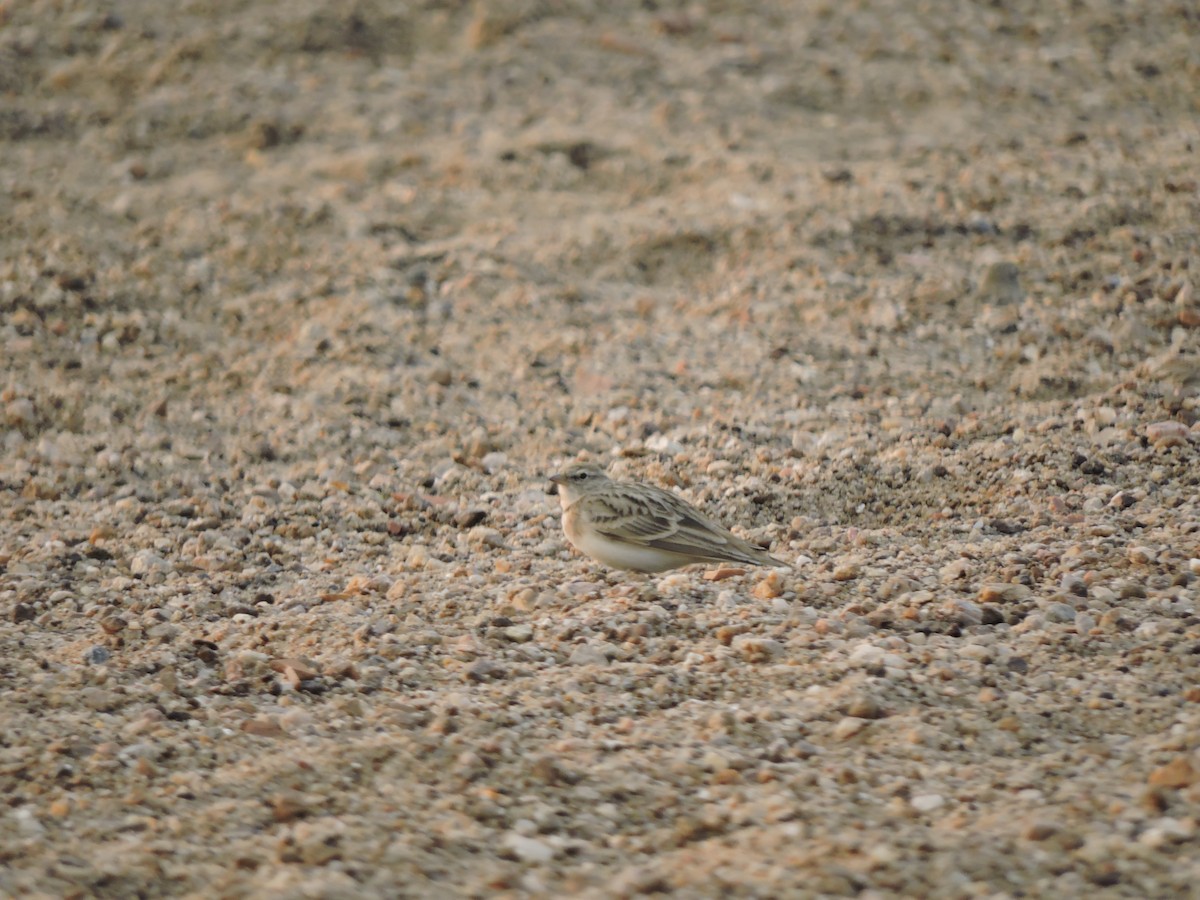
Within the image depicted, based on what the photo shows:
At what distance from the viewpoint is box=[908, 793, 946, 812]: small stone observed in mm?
4688

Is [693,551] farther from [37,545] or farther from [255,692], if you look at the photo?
[37,545]

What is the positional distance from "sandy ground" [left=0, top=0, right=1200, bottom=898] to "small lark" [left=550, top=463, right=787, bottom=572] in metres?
0.14

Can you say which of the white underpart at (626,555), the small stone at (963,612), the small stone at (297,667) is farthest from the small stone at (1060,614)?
the small stone at (297,667)

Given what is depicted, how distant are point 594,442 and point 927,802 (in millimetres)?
4255

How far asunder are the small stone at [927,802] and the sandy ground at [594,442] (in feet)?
0.13

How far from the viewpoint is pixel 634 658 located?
6000 mm

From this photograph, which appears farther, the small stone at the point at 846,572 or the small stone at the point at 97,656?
the small stone at the point at 846,572

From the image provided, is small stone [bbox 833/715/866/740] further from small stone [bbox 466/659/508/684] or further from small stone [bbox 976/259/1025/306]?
small stone [bbox 976/259/1025/306]

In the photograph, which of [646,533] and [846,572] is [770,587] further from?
[646,533]

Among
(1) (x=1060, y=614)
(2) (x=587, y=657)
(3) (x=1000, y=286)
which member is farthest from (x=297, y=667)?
(3) (x=1000, y=286)

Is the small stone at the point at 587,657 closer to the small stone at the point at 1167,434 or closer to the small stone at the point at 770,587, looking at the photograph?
the small stone at the point at 770,587

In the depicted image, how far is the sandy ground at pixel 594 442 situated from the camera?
4.78m

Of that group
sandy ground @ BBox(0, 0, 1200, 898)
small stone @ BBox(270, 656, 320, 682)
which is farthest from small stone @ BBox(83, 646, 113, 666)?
small stone @ BBox(270, 656, 320, 682)

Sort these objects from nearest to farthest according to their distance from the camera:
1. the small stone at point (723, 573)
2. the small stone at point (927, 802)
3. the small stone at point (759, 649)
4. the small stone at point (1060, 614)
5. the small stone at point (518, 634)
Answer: the small stone at point (927, 802)
the small stone at point (759, 649)
the small stone at point (1060, 614)
the small stone at point (518, 634)
the small stone at point (723, 573)
